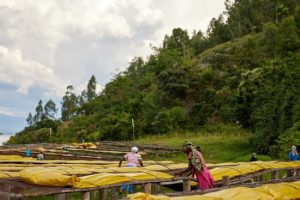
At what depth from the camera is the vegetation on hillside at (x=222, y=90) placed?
86.4ft

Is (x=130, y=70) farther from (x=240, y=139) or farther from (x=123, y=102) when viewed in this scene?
(x=240, y=139)

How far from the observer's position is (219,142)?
1267 inches

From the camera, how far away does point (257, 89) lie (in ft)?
101

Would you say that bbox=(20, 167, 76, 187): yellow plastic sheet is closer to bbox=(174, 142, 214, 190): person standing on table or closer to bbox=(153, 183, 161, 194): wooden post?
bbox=(174, 142, 214, 190): person standing on table

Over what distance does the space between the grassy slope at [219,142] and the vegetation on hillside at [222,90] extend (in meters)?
0.97

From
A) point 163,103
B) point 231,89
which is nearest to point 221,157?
point 231,89

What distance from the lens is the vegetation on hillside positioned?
86.4 ft

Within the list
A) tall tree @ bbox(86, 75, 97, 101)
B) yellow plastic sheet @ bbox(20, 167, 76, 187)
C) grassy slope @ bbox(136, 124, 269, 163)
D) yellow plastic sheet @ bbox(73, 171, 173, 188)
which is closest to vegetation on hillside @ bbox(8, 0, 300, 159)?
grassy slope @ bbox(136, 124, 269, 163)

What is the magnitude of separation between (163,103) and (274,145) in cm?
2681

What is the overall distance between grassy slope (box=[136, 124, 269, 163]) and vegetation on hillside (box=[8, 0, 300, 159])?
968mm

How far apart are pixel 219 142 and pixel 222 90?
13.3 m

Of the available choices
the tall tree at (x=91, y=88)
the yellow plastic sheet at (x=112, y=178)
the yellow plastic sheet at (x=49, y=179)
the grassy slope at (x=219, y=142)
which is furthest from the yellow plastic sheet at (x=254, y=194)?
the tall tree at (x=91, y=88)

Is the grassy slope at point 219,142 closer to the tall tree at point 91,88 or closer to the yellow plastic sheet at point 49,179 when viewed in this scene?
the yellow plastic sheet at point 49,179

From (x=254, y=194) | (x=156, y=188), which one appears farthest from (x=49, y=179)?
(x=254, y=194)
